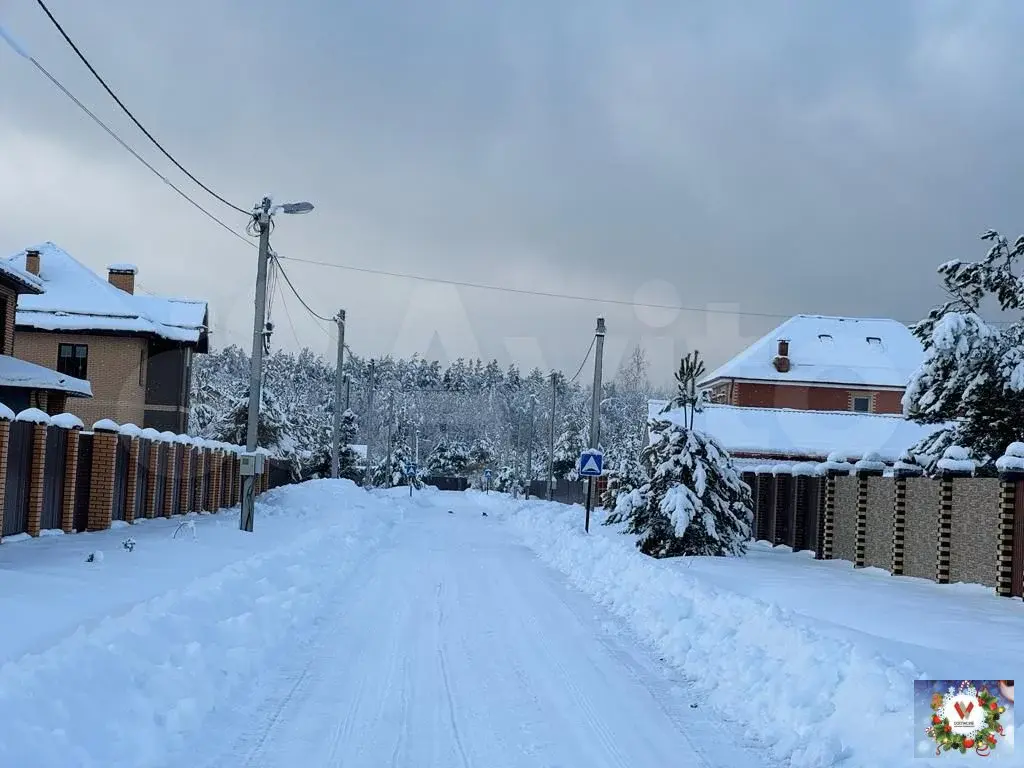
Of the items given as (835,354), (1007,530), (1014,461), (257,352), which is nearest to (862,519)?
(1007,530)

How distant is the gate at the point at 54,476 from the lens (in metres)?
17.0

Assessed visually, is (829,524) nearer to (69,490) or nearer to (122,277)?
(69,490)

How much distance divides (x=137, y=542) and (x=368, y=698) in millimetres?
9941

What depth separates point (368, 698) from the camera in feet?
28.1

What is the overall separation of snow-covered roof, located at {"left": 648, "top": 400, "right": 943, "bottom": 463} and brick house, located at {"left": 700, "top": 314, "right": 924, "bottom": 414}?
11599mm

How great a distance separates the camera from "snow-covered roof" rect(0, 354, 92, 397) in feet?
85.6

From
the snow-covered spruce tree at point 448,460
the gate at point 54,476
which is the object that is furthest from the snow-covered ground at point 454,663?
the snow-covered spruce tree at point 448,460

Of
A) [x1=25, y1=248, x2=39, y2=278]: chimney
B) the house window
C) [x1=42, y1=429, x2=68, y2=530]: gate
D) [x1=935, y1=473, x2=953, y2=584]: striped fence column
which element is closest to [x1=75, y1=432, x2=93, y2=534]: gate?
[x1=42, y1=429, x2=68, y2=530]: gate

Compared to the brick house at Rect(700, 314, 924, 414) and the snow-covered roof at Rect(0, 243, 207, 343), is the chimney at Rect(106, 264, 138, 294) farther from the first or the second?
the brick house at Rect(700, 314, 924, 414)

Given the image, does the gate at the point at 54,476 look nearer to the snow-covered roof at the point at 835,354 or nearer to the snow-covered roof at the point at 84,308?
the snow-covered roof at the point at 84,308

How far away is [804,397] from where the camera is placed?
192ft

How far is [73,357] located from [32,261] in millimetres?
4478

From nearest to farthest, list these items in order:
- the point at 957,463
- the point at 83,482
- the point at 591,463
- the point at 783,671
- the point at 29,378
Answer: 1. the point at 783,671
2. the point at 957,463
3. the point at 83,482
4. the point at 29,378
5. the point at 591,463

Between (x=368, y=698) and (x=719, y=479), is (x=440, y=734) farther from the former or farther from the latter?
(x=719, y=479)
